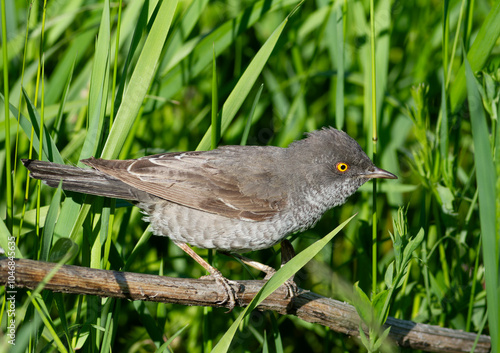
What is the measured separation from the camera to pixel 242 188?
3332 mm

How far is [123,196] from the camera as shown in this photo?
3064 mm

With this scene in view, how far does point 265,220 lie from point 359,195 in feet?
4.32

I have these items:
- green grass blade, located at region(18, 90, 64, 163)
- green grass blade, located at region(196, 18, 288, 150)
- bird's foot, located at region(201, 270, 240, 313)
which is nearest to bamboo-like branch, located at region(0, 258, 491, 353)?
bird's foot, located at region(201, 270, 240, 313)

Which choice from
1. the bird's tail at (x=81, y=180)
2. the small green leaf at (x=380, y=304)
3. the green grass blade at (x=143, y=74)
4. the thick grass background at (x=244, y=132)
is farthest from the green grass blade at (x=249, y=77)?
the small green leaf at (x=380, y=304)

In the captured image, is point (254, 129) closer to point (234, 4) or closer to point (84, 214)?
point (234, 4)

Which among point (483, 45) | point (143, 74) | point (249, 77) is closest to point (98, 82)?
point (143, 74)

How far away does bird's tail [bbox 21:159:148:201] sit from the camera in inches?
106

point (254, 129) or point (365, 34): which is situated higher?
point (365, 34)

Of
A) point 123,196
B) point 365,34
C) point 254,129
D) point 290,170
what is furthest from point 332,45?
point 123,196

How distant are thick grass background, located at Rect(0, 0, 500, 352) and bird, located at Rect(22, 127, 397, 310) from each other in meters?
0.19

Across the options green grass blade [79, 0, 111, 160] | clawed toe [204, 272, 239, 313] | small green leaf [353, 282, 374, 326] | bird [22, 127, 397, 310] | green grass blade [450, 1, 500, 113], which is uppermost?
green grass blade [450, 1, 500, 113]

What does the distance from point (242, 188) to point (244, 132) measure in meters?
0.38

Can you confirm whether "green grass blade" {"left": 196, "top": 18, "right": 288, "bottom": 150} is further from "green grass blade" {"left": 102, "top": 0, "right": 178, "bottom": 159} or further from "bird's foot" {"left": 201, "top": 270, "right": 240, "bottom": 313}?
"bird's foot" {"left": 201, "top": 270, "right": 240, "bottom": 313}

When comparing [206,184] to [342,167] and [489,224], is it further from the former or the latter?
[489,224]
